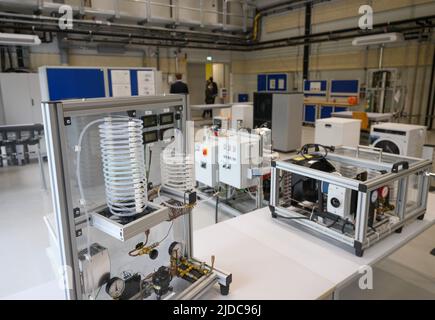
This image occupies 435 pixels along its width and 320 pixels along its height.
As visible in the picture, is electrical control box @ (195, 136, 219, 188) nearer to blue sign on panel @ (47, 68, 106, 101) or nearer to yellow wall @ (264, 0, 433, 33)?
blue sign on panel @ (47, 68, 106, 101)

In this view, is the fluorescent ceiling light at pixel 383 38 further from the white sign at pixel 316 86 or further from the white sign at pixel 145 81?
the white sign at pixel 145 81

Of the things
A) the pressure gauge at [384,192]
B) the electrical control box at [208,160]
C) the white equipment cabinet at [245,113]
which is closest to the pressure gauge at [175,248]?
the pressure gauge at [384,192]

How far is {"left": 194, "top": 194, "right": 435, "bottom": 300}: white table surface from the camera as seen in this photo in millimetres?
1276

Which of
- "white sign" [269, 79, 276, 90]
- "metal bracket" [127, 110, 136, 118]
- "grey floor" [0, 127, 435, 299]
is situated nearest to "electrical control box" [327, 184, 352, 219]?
"grey floor" [0, 127, 435, 299]

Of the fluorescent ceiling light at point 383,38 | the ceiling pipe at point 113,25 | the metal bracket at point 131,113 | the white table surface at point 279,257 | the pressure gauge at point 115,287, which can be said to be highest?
the ceiling pipe at point 113,25

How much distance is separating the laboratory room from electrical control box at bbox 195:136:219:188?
0.06 ft

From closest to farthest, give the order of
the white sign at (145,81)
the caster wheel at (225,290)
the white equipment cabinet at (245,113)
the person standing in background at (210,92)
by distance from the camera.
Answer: the caster wheel at (225,290) < the white sign at (145,81) < the white equipment cabinet at (245,113) < the person standing in background at (210,92)

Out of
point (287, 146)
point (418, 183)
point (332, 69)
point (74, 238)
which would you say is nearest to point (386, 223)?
point (418, 183)

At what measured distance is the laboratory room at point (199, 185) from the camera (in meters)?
1.04

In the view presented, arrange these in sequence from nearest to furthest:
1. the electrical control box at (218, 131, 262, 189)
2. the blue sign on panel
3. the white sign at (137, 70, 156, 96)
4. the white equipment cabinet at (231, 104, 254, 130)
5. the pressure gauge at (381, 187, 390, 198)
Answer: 1. the pressure gauge at (381, 187, 390, 198)
2. the electrical control box at (218, 131, 262, 189)
3. the blue sign on panel
4. the white sign at (137, 70, 156, 96)
5. the white equipment cabinet at (231, 104, 254, 130)

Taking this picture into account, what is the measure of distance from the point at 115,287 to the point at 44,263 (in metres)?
1.92

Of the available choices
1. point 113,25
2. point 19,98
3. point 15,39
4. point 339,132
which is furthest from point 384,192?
point 113,25

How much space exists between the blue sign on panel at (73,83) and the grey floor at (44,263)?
1531mm

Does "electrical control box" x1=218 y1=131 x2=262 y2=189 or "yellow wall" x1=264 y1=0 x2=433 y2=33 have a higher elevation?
"yellow wall" x1=264 y1=0 x2=433 y2=33
